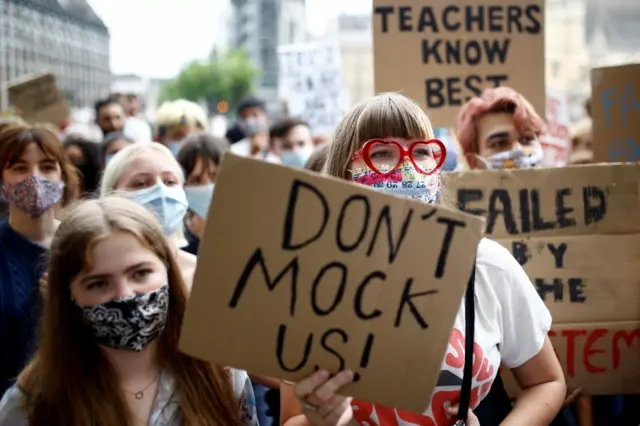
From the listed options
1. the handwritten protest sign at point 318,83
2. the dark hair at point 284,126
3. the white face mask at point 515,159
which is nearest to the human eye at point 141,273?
the white face mask at point 515,159

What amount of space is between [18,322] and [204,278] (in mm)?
1911

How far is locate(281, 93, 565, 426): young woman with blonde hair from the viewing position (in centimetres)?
221

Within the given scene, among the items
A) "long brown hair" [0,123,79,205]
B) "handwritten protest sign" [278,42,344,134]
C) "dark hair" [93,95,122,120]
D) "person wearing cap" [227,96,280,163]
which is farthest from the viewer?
"handwritten protest sign" [278,42,344,134]

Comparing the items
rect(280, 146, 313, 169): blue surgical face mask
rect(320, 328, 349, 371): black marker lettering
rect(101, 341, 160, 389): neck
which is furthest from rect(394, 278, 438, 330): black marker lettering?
rect(280, 146, 313, 169): blue surgical face mask

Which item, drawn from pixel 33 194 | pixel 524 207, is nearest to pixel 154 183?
pixel 33 194

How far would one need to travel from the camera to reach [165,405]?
240 cm

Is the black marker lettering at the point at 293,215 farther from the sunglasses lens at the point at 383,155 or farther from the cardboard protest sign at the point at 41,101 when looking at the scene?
the cardboard protest sign at the point at 41,101

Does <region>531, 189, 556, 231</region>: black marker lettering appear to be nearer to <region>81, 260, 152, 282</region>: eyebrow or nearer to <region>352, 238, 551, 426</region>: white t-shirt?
<region>352, 238, 551, 426</region>: white t-shirt

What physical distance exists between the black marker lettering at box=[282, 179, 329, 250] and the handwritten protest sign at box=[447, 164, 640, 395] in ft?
4.91

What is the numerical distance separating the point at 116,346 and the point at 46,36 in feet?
32.6

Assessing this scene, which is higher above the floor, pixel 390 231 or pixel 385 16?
pixel 385 16

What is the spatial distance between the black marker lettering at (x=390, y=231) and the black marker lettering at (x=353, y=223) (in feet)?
0.09

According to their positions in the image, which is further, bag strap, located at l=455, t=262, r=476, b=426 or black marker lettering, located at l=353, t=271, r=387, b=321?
bag strap, located at l=455, t=262, r=476, b=426

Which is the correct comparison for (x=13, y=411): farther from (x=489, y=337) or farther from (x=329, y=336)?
(x=489, y=337)
